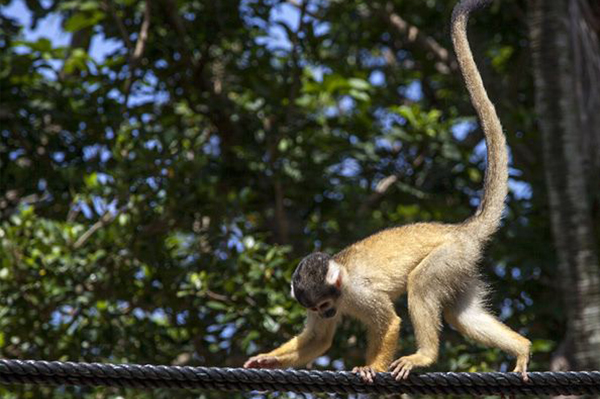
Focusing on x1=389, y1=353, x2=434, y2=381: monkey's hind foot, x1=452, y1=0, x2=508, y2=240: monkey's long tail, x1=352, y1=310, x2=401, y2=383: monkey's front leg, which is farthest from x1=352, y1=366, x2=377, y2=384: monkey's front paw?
x1=452, y1=0, x2=508, y2=240: monkey's long tail

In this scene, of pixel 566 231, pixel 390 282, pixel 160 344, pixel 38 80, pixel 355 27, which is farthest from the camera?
pixel 355 27

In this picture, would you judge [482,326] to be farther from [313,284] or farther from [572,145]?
[572,145]

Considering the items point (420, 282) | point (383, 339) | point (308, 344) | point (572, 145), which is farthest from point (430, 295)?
point (572, 145)

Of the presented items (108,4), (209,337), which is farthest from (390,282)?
(108,4)

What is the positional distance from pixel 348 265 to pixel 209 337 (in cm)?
221

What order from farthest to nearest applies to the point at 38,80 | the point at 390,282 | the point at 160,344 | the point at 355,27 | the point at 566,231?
the point at 355,27 → the point at 38,80 → the point at 160,344 → the point at 566,231 → the point at 390,282

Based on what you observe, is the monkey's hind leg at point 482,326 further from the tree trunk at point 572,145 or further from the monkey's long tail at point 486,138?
the tree trunk at point 572,145

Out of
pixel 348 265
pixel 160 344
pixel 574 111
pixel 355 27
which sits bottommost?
pixel 160 344

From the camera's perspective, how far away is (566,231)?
Result: 24.0 ft

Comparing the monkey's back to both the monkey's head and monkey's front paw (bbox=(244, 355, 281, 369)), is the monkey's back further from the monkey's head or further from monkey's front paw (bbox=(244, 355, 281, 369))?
monkey's front paw (bbox=(244, 355, 281, 369))

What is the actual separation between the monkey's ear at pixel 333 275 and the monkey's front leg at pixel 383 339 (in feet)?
1.02

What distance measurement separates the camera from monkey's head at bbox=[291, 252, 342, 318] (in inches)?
227

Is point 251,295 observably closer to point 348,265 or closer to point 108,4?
point 348,265

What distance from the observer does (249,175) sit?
886cm
